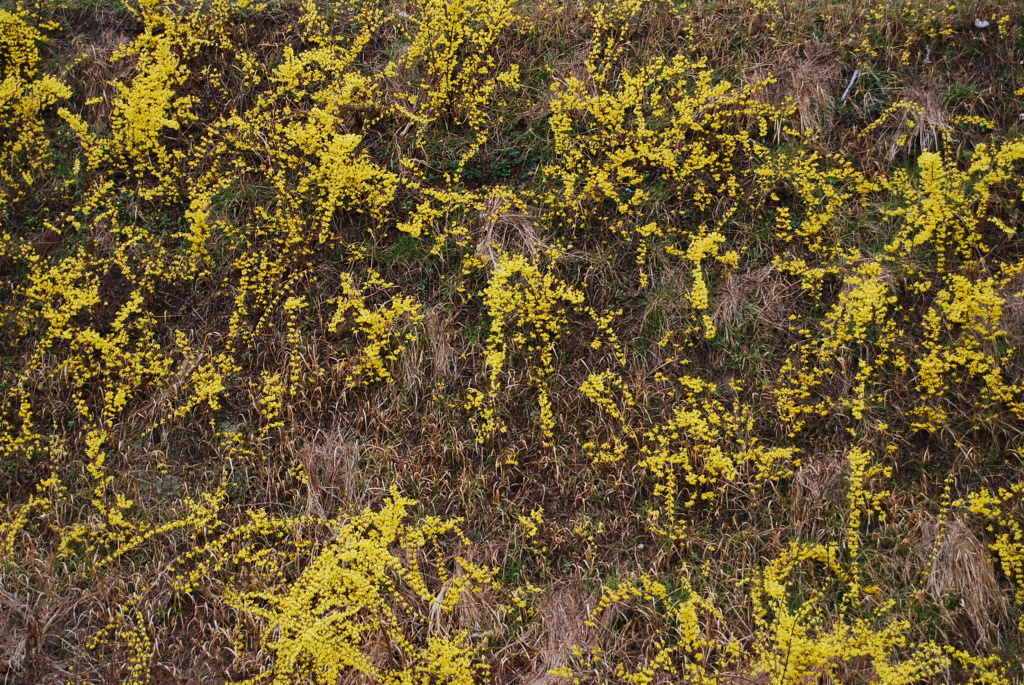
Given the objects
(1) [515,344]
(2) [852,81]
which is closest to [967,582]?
(1) [515,344]

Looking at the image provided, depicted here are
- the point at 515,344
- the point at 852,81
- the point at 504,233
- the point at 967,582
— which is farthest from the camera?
the point at 852,81

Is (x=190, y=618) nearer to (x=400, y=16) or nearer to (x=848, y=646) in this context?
(x=848, y=646)

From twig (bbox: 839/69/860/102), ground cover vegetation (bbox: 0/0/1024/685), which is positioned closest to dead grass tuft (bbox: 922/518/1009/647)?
ground cover vegetation (bbox: 0/0/1024/685)

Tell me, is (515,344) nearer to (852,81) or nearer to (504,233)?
(504,233)

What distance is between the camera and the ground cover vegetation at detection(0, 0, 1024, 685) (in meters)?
3.58

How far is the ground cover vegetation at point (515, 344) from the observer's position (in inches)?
141

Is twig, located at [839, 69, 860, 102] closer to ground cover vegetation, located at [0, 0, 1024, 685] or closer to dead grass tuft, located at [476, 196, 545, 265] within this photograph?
ground cover vegetation, located at [0, 0, 1024, 685]

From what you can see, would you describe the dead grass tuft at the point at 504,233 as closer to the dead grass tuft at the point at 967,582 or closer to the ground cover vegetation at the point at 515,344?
the ground cover vegetation at the point at 515,344

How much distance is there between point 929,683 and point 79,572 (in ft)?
13.1

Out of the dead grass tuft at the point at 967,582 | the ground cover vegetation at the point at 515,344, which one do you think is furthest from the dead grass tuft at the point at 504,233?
the dead grass tuft at the point at 967,582

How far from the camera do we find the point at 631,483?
3828mm

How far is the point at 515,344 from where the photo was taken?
4008mm

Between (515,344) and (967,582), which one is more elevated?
(515,344)

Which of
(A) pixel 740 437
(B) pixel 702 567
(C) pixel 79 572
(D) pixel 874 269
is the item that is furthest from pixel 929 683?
(C) pixel 79 572
